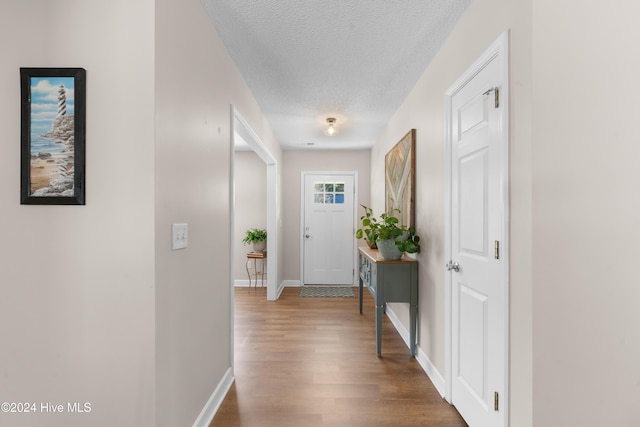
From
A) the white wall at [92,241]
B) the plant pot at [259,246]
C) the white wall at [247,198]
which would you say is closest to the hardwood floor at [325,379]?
the white wall at [92,241]

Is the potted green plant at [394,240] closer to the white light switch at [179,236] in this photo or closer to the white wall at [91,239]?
the white light switch at [179,236]

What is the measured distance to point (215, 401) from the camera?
2.01 metres

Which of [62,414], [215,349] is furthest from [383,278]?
[62,414]

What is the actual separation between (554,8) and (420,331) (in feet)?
7.61

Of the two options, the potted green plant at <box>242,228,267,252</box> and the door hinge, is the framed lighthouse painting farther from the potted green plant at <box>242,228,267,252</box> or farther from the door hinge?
the potted green plant at <box>242,228,267,252</box>

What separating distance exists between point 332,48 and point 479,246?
165 cm

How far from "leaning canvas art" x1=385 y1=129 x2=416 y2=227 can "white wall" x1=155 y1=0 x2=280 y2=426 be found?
62.7 inches

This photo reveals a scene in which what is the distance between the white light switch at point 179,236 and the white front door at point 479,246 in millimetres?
1504

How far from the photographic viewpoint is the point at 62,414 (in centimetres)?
134

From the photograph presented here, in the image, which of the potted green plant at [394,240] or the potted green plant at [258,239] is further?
the potted green plant at [258,239]

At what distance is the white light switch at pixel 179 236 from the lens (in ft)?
4.85

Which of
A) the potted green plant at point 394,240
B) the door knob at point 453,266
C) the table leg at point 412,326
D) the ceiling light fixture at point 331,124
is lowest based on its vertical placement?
the table leg at point 412,326

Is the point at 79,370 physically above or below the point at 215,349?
above

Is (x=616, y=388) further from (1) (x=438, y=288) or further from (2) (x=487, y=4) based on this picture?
(2) (x=487, y=4)
